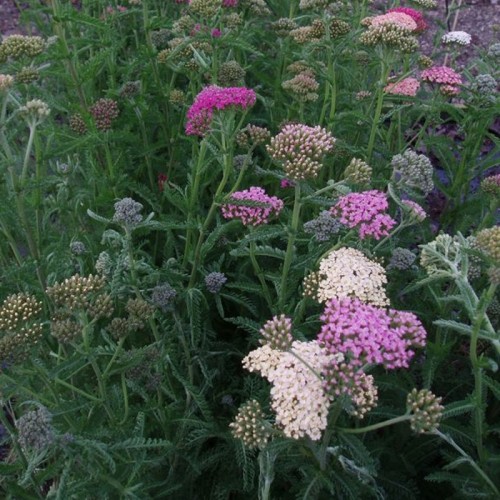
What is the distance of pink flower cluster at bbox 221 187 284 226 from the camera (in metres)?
2.98

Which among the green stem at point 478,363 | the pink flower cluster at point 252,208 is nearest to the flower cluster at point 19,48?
the pink flower cluster at point 252,208

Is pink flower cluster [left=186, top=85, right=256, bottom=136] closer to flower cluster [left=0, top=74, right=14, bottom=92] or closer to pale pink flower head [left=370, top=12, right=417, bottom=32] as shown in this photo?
flower cluster [left=0, top=74, right=14, bottom=92]

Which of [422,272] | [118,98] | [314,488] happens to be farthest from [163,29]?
[314,488]

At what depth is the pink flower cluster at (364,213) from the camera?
271 centimetres

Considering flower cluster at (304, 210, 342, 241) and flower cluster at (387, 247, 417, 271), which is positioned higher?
flower cluster at (304, 210, 342, 241)

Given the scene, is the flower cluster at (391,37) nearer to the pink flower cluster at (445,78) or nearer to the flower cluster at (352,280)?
the pink flower cluster at (445,78)

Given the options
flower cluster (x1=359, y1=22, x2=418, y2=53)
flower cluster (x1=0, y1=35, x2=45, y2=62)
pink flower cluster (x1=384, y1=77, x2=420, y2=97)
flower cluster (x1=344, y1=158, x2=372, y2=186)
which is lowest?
pink flower cluster (x1=384, y1=77, x2=420, y2=97)

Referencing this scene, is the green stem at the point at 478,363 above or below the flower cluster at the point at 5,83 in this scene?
below

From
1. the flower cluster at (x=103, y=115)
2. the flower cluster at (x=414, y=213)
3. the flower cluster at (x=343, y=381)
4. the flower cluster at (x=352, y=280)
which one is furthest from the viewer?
the flower cluster at (x=103, y=115)

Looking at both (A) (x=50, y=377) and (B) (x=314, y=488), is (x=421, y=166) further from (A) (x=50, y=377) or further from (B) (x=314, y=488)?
(A) (x=50, y=377)

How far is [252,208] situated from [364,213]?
60 centimetres

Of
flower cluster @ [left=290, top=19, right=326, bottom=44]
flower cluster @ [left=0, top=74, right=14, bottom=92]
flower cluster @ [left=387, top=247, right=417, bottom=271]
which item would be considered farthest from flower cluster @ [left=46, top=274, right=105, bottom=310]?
flower cluster @ [left=290, top=19, right=326, bottom=44]

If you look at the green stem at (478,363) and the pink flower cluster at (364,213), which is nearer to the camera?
the green stem at (478,363)

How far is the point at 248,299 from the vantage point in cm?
347
